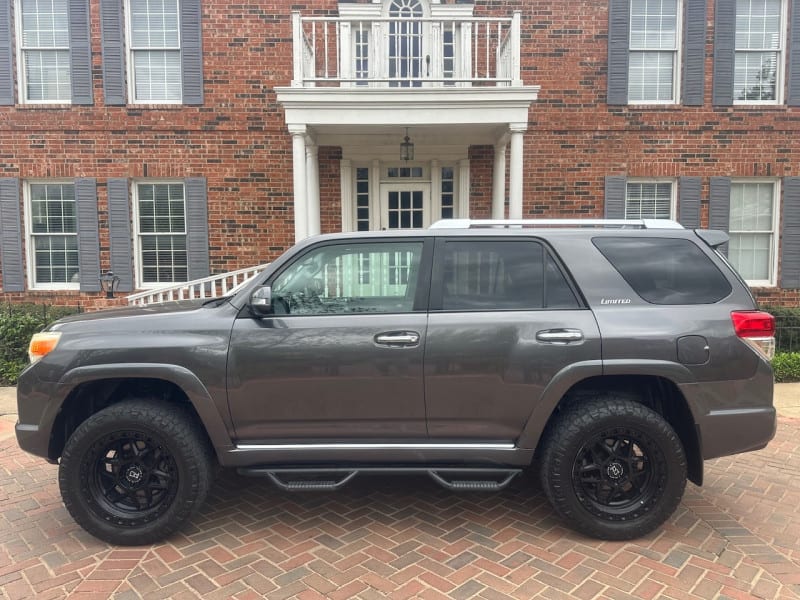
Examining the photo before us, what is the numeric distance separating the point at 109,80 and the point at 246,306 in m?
7.71

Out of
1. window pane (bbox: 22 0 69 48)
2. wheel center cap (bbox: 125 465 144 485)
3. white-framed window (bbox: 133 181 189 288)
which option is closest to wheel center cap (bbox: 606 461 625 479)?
wheel center cap (bbox: 125 465 144 485)

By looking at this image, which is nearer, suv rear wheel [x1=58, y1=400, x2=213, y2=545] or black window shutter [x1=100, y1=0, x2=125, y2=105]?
suv rear wheel [x1=58, y1=400, x2=213, y2=545]

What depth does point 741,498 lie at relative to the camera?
378 cm

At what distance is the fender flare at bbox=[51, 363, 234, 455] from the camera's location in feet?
10.1

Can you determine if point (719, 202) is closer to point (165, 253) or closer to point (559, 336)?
point (559, 336)

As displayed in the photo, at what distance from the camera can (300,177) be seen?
7742 mm

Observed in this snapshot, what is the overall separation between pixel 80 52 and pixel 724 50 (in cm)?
1051

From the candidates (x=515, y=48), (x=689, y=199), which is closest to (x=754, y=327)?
(x=515, y=48)

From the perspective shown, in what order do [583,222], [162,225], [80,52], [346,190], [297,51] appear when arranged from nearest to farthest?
[583,222] < [297,51] < [80,52] < [162,225] < [346,190]

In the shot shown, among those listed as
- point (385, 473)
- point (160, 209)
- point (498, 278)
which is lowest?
point (385, 473)

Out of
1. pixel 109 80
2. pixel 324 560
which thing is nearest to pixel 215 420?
pixel 324 560

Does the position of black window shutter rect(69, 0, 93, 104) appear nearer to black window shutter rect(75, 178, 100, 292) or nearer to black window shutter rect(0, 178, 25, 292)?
black window shutter rect(75, 178, 100, 292)

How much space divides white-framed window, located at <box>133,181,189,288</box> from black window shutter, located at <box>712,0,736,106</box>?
9053mm

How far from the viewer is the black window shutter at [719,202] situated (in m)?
9.02
